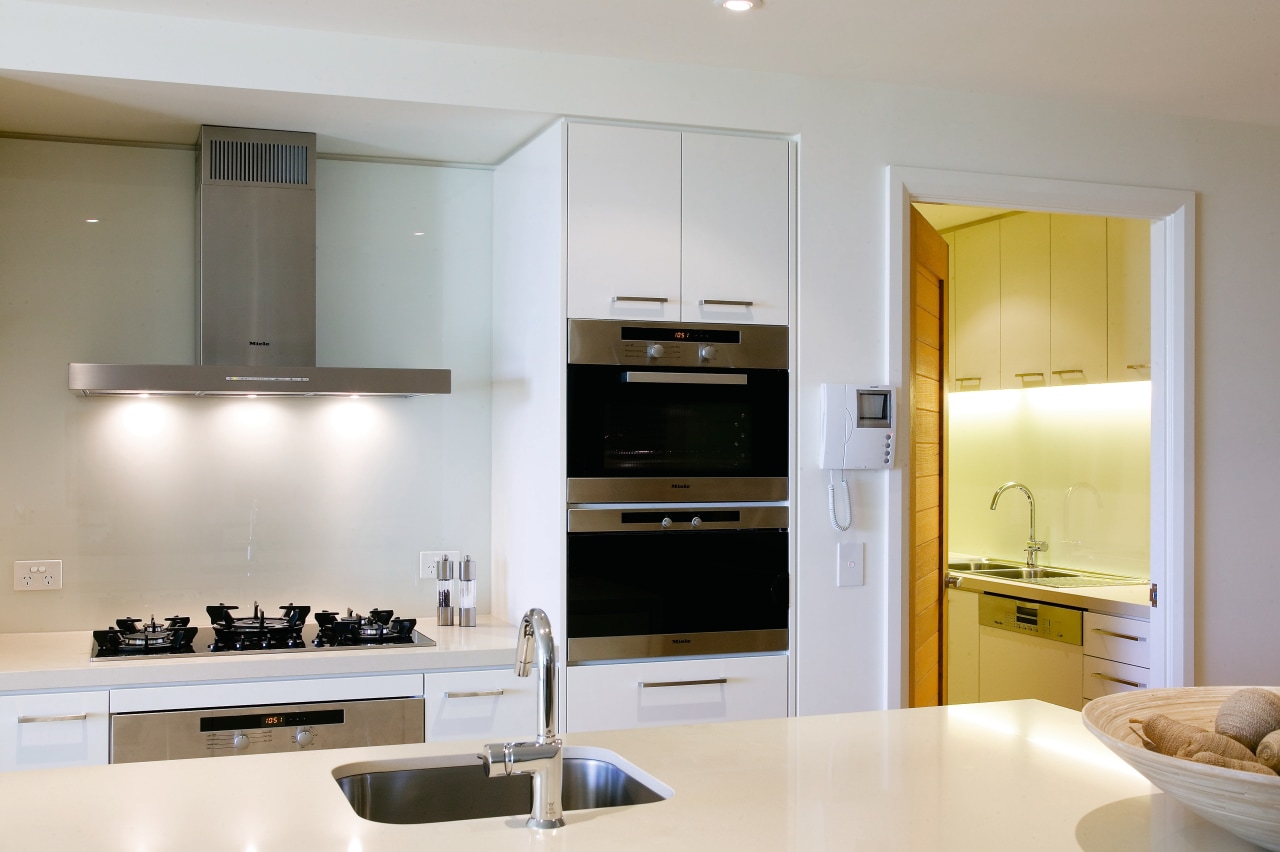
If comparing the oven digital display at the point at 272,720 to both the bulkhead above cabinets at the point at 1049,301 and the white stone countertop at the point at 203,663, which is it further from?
the bulkhead above cabinets at the point at 1049,301

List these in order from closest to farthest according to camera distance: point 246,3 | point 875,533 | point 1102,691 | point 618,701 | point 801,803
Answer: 1. point 801,803
2. point 246,3
3. point 618,701
4. point 875,533
5. point 1102,691

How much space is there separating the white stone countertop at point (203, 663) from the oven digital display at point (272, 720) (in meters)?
0.10

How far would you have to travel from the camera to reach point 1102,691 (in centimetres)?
434

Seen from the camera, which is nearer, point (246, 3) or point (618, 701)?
point (246, 3)

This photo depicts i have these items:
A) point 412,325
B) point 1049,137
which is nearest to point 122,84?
point 412,325

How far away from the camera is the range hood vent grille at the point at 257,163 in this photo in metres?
3.36

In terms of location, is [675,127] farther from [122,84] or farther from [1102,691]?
[1102,691]

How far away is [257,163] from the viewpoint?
134 inches

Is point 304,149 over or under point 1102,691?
over

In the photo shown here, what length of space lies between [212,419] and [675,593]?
5.25ft

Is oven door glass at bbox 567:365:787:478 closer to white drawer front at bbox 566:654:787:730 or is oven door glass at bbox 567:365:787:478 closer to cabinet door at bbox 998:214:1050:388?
white drawer front at bbox 566:654:787:730

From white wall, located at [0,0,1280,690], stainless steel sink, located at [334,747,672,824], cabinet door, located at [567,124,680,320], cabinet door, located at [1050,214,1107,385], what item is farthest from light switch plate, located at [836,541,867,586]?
cabinet door, located at [1050,214,1107,385]

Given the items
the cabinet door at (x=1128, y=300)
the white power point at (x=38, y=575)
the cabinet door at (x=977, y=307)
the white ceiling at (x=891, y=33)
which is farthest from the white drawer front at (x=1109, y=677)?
the white power point at (x=38, y=575)

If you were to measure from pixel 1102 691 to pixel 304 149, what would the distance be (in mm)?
3528
